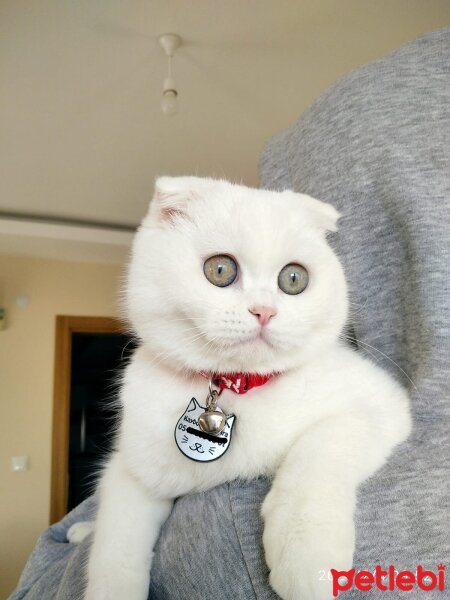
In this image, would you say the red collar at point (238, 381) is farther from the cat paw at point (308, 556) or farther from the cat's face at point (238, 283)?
the cat paw at point (308, 556)

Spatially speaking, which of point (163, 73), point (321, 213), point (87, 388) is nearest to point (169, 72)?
point (163, 73)

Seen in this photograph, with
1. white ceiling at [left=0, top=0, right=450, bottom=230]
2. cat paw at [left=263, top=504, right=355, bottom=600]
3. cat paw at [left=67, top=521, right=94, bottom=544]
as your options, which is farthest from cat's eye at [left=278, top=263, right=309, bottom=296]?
white ceiling at [left=0, top=0, right=450, bottom=230]

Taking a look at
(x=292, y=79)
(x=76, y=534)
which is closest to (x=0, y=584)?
(x=76, y=534)

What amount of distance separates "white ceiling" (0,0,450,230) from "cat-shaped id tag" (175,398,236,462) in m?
1.84

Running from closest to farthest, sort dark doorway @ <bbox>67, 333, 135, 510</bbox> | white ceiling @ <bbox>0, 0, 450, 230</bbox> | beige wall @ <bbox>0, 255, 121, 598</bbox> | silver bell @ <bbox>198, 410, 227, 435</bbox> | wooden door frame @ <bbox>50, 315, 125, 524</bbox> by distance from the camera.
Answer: silver bell @ <bbox>198, 410, 227, 435</bbox>, white ceiling @ <bbox>0, 0, 450, 230</bbox>, beige wall @ <bbox>0, 255, 121, 598</bbox>, wooden door frame @ <bbox>50, 315, 125, 524</bbox>, dark doorway @ <bbox>67, 333, 135, 510</bbox>

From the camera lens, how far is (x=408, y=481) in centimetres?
54

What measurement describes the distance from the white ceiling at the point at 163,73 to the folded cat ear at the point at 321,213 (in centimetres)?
158

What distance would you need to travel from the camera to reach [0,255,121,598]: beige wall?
4051 mm

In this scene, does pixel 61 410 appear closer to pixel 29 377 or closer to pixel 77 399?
pixel 29 377

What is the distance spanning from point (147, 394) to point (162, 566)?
24 cm

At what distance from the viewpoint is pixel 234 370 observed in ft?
2.24

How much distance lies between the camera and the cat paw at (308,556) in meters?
0.47

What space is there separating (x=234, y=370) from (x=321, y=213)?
0.90ft

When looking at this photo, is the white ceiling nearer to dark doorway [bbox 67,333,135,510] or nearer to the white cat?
the white cat
